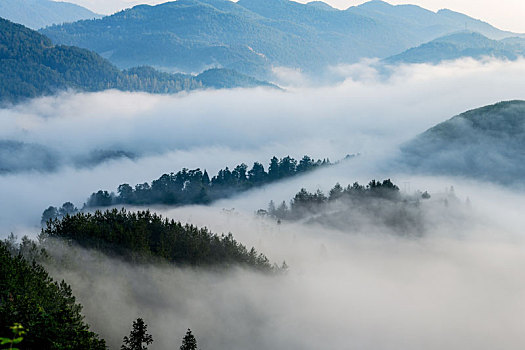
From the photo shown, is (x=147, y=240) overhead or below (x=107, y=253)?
overhead

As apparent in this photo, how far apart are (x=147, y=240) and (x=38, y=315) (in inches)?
2201

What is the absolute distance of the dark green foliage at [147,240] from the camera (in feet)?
332

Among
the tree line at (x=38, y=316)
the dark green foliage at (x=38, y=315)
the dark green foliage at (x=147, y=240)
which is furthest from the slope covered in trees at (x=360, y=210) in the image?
the dark green foliage at (x=38, y=315)

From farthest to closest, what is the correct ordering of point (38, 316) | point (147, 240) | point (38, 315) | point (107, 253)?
point (147, 240) < point (107, 253) < point (38, 315) < point (38, 316)

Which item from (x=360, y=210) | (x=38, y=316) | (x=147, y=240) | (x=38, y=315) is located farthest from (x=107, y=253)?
(x=360, y=210)

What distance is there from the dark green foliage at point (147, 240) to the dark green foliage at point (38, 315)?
103 feet

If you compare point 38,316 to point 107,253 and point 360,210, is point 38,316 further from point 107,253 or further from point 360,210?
point 360,210

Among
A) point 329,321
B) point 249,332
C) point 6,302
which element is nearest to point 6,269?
point 6,302

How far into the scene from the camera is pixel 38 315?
50188mm

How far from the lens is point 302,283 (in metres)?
130

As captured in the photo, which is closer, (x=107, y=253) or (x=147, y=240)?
(x=107, y=253)

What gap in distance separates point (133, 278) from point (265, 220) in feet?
258

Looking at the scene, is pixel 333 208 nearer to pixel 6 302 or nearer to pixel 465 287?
pixel 465 287

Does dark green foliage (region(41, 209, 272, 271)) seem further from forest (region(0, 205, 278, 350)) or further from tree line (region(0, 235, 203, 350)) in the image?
tree line (region(0, 235, 203, 350))
